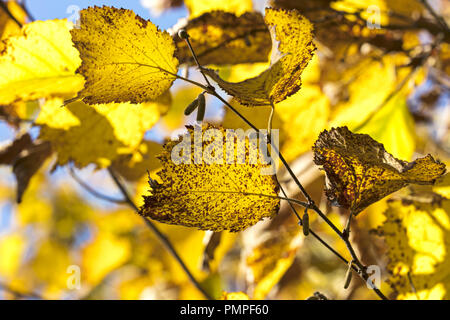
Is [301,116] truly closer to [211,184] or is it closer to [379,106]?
[379,106]

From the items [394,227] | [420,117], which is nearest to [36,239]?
[420,117]

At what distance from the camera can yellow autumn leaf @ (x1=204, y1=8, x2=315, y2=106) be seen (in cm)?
36

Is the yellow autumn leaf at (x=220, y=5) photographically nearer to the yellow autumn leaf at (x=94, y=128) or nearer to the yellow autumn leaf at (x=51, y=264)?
the yellow autumn leaf at (x=94, y=128)

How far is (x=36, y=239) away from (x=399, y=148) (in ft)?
6.92

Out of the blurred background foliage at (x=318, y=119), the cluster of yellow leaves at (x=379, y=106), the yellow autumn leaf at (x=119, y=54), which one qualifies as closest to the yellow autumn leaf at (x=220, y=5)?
the blurred background foliage at (x=318, y=119)

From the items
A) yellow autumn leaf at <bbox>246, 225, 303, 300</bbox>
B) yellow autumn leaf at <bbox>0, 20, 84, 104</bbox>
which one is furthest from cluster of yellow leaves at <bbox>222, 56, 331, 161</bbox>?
yellow autumn leaf at <bbox>0, 20, 84, 104</bbox>

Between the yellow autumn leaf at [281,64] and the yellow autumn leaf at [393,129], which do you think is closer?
the yellow autumn leaf at [281,64]

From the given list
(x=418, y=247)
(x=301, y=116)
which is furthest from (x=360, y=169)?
(x=301, y=116)

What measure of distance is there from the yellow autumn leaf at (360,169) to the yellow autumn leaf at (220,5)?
1.33ft

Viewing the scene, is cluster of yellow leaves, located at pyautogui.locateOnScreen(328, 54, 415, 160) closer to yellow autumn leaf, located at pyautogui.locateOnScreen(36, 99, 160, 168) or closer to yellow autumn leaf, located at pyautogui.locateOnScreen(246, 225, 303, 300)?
yellow autumn leaf, located at pyautogui.locateOnScreen(246, 225, 303, 300)

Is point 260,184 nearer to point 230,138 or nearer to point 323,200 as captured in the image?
point 230,138

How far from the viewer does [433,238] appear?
0.56 meters

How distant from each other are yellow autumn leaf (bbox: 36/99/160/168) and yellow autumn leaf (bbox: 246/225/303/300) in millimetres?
261

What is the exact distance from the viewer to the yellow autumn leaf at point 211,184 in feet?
1.25
